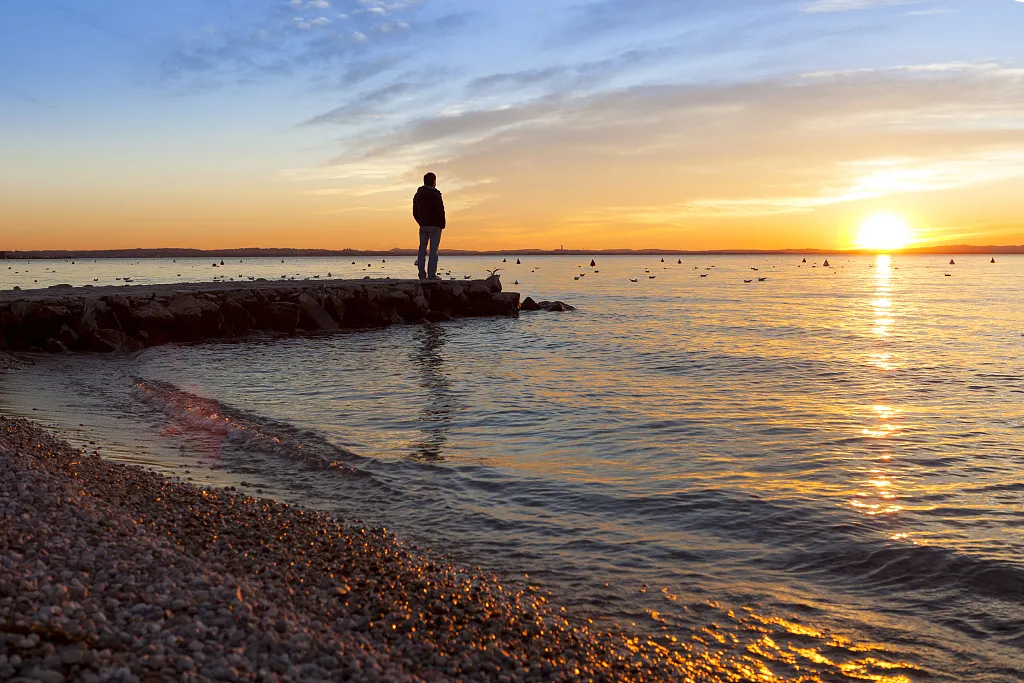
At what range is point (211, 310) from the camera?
2627cm

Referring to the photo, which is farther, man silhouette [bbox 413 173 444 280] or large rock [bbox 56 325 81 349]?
man silhouette [bbox 413 173 444 280]

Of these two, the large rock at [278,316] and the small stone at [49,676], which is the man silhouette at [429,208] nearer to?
the large rock at [278,316]

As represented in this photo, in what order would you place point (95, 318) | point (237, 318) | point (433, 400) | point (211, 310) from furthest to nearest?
point (237, 318)
point (211, 310)
point (95, 318)
point (433, 400)

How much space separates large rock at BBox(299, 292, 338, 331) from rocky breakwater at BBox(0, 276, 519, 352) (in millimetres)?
39

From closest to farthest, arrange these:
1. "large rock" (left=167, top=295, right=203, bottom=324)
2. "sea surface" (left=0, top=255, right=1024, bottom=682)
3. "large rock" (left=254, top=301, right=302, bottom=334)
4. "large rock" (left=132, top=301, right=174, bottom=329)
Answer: "sea surface" (left=0, top=255, right=1024, bottom=682)
"large rock" (left=132, top=301, right=174, bottom=329)
"large rock" (left=167, top=295, right=203, bottom=324)
"large rock" (left=254, top=301, right=302, bottom=334)

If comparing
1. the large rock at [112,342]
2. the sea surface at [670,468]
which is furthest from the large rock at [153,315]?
the sea surface at [670,468]

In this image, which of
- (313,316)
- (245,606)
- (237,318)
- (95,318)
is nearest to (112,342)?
(95,318)

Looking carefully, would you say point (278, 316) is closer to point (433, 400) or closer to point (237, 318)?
point (237, 318)

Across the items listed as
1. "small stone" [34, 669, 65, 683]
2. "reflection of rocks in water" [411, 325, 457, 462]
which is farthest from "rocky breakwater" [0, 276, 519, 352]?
"small stone" [34, 669, 65, 683]

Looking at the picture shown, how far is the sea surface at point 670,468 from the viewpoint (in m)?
Result: 6.40

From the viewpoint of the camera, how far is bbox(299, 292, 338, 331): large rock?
2908 cm

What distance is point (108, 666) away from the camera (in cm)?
405

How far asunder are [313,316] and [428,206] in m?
6.31

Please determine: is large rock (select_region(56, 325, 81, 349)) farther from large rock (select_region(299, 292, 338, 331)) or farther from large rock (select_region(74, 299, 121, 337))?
large rock (select_region(299, 292, 338, 331))
